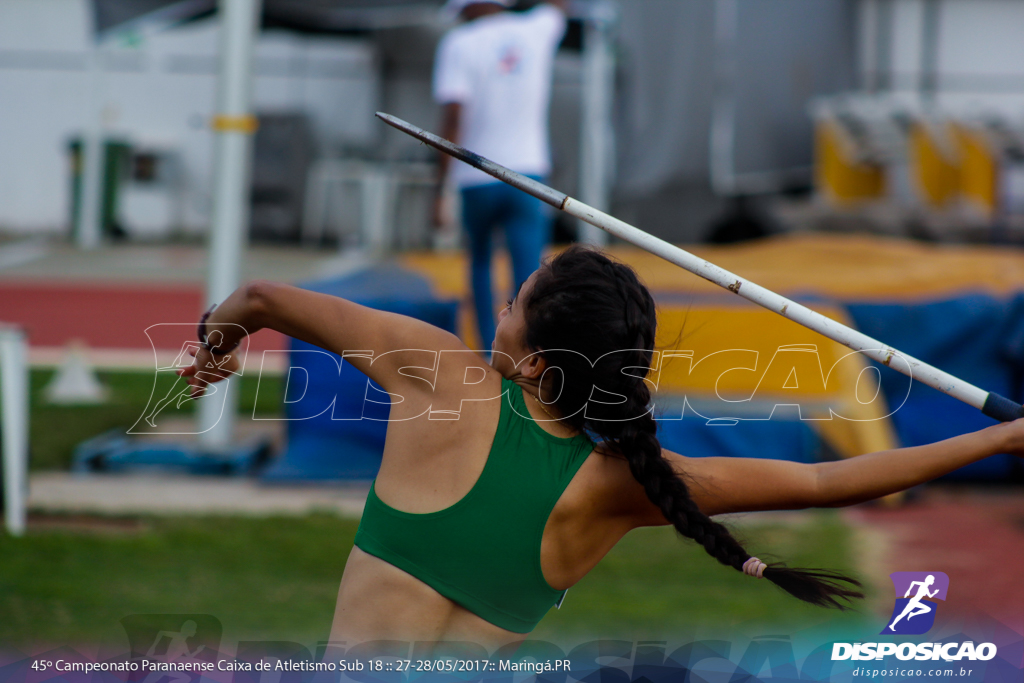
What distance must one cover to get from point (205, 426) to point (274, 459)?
0.33 m

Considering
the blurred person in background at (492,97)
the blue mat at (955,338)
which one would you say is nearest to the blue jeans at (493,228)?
the blurred person in background at (492,97)

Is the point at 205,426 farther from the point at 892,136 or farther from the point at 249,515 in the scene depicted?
the point at 892,136

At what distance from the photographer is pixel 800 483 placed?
1274 mm

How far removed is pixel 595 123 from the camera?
8.54m

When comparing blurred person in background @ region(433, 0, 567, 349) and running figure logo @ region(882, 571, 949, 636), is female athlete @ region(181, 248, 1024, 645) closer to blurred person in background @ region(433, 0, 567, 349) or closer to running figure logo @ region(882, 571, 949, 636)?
running figure logo @ region(882, 571, 949, 636)

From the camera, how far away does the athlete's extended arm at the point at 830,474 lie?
1254 mm

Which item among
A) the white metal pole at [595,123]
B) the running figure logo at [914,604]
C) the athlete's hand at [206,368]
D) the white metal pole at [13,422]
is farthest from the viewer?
the white metal pole at [595,123]

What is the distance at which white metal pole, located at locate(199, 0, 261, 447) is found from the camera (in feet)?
13.6

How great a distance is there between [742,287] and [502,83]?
9.25 ft

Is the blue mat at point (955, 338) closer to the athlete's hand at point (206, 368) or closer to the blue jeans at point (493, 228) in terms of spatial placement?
the blue jeans at point (493, 228)

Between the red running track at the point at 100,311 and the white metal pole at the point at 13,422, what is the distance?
2.41 metres

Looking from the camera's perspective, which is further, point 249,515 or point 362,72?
point 362,72

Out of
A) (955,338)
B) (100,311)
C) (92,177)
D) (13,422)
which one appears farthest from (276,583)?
(92,177)

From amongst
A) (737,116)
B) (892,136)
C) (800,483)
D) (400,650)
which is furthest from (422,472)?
(892,136)
